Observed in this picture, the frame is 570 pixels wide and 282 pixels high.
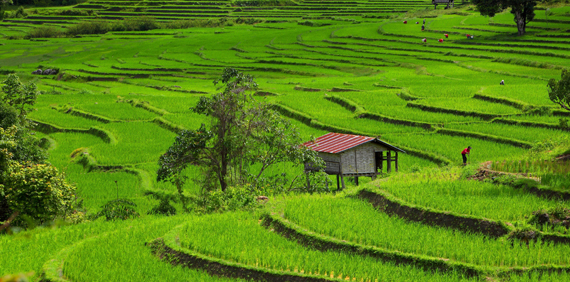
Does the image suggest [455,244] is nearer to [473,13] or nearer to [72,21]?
[473,13]

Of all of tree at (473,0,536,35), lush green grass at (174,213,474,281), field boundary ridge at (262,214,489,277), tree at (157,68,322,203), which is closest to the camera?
lush green grass at (174,213,474,281)

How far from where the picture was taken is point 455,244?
31.8 feet

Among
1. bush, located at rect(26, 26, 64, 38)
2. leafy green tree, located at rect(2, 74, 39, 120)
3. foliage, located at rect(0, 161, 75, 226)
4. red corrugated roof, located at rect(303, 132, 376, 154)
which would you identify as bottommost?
red corrugated roof, located at rect(303, 132, 376, 154)

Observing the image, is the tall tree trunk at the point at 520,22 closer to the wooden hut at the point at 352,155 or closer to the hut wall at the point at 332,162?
the wooden hut at the point at 352,155

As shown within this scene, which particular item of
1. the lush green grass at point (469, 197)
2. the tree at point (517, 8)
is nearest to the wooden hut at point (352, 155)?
the lush green grass at point (469, 197)

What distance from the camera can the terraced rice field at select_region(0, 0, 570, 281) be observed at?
9.47 m

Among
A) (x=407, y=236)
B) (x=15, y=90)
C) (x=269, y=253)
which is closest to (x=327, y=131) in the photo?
(x=15, y=90)

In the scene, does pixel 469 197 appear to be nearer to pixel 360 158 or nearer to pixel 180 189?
pixel 360 158

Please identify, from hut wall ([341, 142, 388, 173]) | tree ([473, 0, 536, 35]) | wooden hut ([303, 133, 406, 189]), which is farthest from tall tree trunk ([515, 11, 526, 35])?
hut wall ([341, 142, 388, 173])

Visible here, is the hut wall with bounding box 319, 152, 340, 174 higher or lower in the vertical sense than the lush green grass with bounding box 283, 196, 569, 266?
lower

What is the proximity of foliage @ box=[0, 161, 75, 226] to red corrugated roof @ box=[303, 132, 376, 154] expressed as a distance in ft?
24.9

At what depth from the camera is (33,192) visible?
12.4 metres

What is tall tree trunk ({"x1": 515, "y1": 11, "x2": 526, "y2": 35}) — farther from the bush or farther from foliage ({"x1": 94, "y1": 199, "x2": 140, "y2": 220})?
the bush

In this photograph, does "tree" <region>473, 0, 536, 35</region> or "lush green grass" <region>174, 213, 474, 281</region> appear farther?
"tree" <region>473, 0, 536, 35</region>
